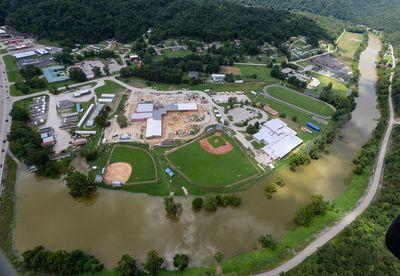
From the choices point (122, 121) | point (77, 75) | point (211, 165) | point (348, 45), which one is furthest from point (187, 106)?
point (348, 45)

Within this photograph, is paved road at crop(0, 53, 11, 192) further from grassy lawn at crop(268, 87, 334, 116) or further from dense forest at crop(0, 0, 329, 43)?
grassy lawn at crop(268, 87, 334, 116)

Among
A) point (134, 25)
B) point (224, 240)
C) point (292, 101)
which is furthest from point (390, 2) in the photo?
point (224, 240)

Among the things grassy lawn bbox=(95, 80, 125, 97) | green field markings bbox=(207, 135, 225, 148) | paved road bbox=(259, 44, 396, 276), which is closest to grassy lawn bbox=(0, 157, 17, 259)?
grassy lawn bbox=(95, 80, 125, 97)

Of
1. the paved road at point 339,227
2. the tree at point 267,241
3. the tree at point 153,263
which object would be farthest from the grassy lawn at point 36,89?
the paved road at point 339,227

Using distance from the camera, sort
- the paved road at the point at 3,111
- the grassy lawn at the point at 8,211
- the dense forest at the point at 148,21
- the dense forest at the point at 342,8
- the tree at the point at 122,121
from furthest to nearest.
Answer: the dense forest at the point at 342,8 → the dense forest at the point at 148,21 → the tree at the point at 122,121 → the paved road at the point at 3,111 → the grassy lawn at the point at 8,211

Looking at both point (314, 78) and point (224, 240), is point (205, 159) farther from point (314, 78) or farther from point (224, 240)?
point (314, 78)

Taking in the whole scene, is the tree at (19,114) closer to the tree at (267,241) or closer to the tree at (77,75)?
the tree at (77,75)
